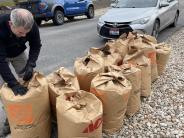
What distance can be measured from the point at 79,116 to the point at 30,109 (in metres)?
0.55

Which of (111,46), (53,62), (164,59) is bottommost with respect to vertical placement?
(53,62)

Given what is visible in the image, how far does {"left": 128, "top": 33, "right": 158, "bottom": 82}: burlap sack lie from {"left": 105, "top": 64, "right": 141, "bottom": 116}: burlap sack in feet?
2.78

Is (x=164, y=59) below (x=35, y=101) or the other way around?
below

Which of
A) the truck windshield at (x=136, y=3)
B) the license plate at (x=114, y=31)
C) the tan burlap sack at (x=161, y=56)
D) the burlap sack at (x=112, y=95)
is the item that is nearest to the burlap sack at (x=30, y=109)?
the burlap sack at (x=112, y=95)

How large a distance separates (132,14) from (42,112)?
6.28 metres

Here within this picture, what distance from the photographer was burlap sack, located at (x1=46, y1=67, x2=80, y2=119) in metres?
3.86

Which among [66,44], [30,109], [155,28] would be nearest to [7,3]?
[66,44]

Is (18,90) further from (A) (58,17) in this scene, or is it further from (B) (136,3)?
(A) (58,17)

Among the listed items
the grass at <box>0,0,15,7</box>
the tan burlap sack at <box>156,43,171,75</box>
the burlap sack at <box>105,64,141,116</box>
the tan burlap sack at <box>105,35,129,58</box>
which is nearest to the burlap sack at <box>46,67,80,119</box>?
the burlap sack at <box>105,64,141,116</box>

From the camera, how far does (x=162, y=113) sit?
4680 millimetres

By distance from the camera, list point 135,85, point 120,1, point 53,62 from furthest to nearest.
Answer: point 120,1 < point 53,62 < point 135,85

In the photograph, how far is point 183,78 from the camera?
6.12m

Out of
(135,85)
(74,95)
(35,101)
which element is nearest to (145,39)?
(135,85)

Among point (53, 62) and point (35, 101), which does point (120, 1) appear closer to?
point (53, 62)
